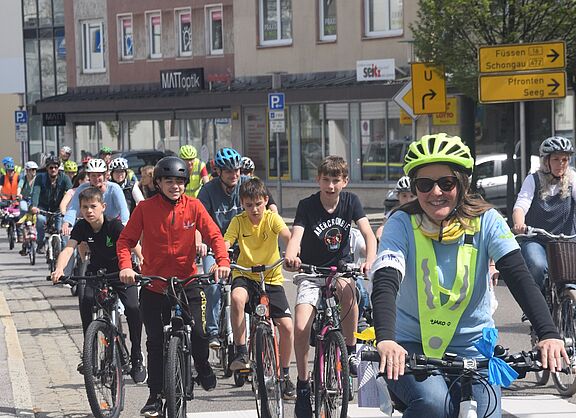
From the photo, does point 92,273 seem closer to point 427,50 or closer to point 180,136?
point 427,50

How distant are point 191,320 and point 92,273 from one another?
1.76 meters

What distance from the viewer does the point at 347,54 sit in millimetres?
37094

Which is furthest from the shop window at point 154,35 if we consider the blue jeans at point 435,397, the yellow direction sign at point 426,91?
the blue jeans at point 435,397

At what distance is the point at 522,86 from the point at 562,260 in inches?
455

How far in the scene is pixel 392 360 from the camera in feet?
13.9

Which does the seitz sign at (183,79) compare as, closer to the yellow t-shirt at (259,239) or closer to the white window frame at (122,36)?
the white window frame at (122,36)

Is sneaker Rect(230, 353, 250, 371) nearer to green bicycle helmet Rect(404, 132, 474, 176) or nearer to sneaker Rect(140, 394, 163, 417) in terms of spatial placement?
sneaker Rect(140, 394, 163, 417)

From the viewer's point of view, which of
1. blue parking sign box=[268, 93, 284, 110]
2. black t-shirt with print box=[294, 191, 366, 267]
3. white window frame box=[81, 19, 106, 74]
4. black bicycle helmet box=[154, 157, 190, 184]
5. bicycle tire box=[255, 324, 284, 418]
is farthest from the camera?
white window frame box=[81, 19, 106, 74]

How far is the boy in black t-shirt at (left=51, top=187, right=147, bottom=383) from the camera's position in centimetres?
916

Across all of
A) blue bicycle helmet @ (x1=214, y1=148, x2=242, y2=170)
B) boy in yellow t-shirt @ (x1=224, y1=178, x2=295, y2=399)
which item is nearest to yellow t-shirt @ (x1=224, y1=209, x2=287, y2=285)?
boy in yellow t-shirt @ (x1=224, y1=178, x2=295, y2=399)

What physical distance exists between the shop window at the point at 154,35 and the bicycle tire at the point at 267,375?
126ft

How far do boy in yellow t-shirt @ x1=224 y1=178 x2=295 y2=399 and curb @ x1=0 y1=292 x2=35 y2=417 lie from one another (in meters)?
1.44

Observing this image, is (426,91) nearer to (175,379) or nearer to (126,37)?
(175,379)

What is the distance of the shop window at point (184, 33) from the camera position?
4462cm
